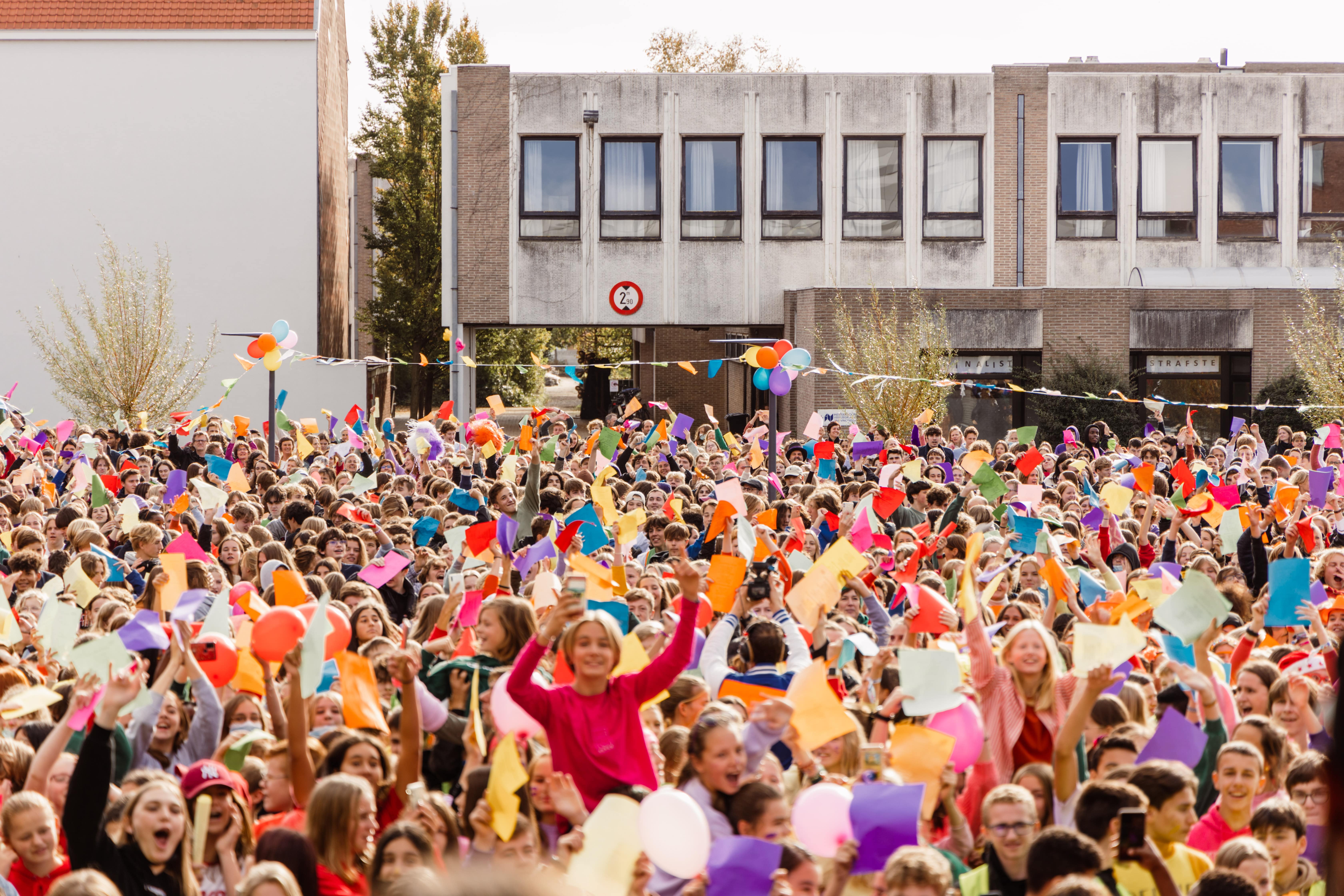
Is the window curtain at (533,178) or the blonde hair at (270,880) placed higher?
the window curtain at (533,178)

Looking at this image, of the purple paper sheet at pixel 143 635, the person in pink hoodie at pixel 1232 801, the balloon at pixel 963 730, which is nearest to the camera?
the person in pink hoodie at pixel 1232 801

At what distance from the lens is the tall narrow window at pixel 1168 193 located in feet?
100

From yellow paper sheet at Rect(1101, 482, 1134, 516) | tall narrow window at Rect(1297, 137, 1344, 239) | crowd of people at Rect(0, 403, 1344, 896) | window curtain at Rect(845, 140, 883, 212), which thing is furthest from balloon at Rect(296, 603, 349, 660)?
tall narrow window at Rect(1297, 137, 1344, 239)

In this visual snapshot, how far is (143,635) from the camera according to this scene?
587 centimetres

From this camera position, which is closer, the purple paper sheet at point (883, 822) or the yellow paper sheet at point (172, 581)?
the purple paper sheet at point (883, 822)

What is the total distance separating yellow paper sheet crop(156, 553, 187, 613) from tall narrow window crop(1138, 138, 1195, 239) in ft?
87.4

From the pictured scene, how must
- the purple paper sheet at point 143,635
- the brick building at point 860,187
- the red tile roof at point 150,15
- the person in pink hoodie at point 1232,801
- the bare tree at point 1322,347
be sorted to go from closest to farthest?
the person in pink hoodie at point 1232,801, the purple paper sheet at point 143,635, the bare tree at point 1322,347, the brick building at point 860,187, the red tile roof at point 150,15

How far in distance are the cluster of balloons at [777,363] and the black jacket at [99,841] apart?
12.2m

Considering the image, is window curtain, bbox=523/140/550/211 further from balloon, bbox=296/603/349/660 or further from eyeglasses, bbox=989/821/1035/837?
eyeglasses, bbox=989/821/1035/837

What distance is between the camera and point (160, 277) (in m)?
30.6

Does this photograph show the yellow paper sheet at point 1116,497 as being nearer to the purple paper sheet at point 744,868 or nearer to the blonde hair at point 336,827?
the purple paper sheet at point 744,868

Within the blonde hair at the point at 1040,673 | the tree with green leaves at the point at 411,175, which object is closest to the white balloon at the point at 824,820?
the blonde hair at the point at 1040,673

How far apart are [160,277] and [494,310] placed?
6.99 metres

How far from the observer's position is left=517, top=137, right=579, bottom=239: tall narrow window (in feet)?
99.2
